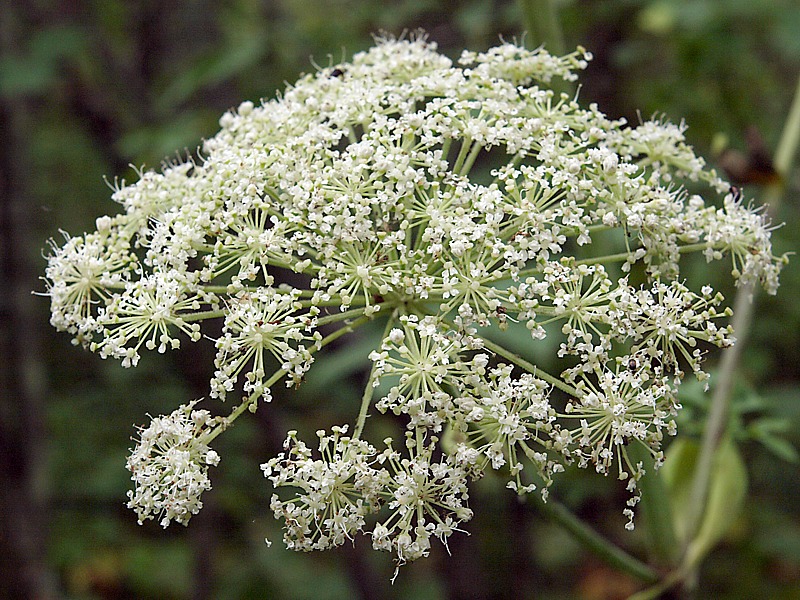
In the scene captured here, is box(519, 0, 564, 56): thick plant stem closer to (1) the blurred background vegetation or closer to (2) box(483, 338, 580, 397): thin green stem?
(1) the blurred background vegetation

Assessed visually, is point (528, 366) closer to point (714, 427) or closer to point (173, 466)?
point (173, 466)

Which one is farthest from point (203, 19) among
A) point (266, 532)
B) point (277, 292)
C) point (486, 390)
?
point (486, 390)

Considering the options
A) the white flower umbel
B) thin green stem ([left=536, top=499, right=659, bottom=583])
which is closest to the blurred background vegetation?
thin green stem ([left=536, top=499, right=659, bottom=583])

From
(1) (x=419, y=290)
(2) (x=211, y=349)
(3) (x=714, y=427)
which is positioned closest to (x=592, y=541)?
(3) (x=714, y=427)

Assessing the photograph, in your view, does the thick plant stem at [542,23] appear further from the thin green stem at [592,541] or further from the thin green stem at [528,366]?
the thin green stem at [592,541]

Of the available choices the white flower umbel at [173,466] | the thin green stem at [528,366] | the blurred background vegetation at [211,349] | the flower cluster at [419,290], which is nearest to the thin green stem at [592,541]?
the flower cluster at [419,290]

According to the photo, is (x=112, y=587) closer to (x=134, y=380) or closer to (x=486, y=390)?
(x=134, y=380)
